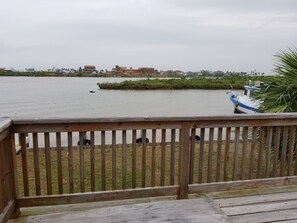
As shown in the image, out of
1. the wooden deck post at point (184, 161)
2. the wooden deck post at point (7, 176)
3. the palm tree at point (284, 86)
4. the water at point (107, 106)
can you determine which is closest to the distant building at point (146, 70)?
the water at point (107, 106)

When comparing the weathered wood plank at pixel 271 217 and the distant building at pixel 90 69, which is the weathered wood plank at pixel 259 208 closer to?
the weathered wood plank at pixel 271 217

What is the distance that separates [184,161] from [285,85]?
2.30 metres

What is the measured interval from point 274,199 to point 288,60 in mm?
2129

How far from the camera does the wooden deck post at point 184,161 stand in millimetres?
2578

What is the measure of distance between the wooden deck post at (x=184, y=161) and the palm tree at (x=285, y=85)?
194 cm

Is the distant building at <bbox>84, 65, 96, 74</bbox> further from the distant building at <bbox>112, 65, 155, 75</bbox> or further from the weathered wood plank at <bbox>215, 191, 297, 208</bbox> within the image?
the weathered wood plank at <bbox>215, 191, 297, 208</bbox>

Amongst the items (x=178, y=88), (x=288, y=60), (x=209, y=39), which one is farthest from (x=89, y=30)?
(x=178, y=88)

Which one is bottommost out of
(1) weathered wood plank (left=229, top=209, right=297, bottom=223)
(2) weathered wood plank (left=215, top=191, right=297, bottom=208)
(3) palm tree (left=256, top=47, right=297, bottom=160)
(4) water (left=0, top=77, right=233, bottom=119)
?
(4) water (left=0, top=77, right=233, bottom=119)

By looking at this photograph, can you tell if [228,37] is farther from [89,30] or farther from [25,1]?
[25,1]

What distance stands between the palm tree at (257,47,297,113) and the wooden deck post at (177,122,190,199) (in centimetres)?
194

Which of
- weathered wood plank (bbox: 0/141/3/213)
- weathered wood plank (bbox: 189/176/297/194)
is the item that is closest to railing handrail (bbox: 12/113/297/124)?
weathered wood plank (bbox: 0/141/3/213)

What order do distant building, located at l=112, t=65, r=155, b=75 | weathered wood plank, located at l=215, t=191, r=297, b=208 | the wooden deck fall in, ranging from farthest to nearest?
distant building, located at l=112, t=65, r=155, b=75, weathered wood plank, located at l=215, t=191, r=297, b=208, the wooden deck

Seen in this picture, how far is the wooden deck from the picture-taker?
1.98 m

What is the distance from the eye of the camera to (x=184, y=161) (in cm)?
265
